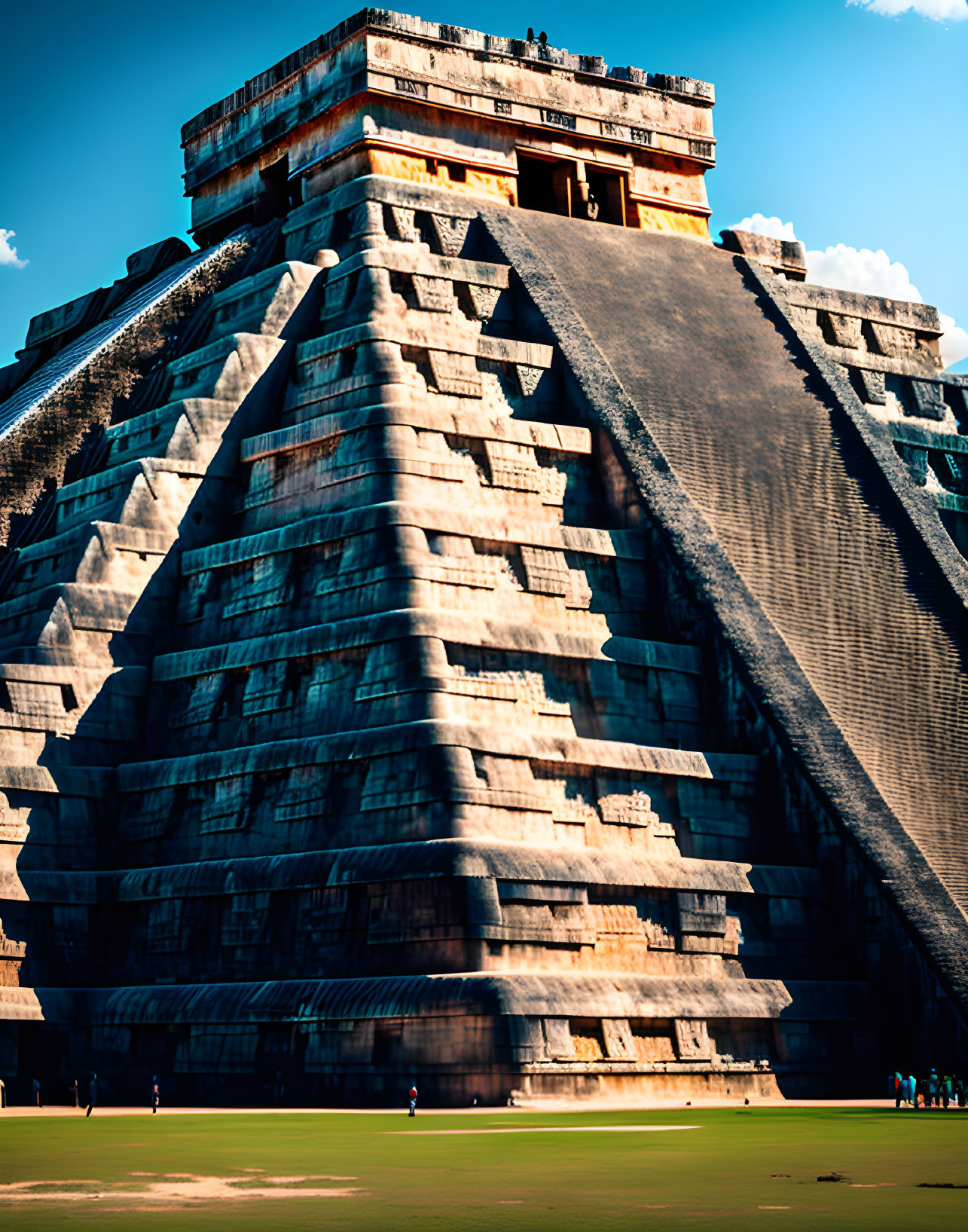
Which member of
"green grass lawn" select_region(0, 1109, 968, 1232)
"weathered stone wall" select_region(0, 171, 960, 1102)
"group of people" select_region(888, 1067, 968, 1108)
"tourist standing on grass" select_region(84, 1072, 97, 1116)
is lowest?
"green grass lawn" select_region(0, 1109, 968, 1232)

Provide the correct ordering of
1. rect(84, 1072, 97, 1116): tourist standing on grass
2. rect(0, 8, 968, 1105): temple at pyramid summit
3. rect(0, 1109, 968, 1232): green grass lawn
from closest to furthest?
rect(0, 1109, 968, 1232): green grass lawn, rect(84, 1072, 97, 1116): tourist standing on grass, rect(0, 8, 968, 1105): temple at pyramid summit

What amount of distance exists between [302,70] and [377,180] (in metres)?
3.84

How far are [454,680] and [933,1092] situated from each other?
697 centimetres


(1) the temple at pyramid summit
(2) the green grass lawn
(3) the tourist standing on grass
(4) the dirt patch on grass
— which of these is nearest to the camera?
(2) the green grass lawn

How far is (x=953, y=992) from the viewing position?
20.5 meters

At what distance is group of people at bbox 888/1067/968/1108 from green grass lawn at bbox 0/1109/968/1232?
208 cm

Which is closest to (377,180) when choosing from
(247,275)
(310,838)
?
(247,275)

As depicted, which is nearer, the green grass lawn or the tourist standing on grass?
the green grass lawn

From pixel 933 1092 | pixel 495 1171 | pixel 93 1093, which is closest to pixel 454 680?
pixel 93 1093

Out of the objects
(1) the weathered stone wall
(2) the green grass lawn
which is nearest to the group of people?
(1) the weathered stone wall

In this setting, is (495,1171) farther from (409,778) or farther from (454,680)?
(454,680)

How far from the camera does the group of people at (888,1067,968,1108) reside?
1961 cm

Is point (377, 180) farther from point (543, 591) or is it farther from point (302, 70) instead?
point (543, 591)

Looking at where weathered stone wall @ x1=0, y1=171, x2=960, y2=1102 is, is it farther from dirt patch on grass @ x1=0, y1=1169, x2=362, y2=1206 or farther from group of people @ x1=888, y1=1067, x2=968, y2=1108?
dirt patch on grass @ x1=0, y1=1169, x2=362, y2=1206
